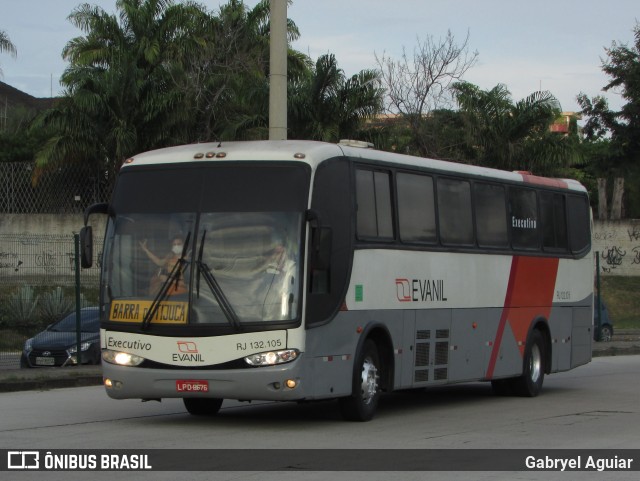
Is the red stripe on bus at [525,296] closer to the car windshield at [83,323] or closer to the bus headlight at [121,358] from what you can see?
the bus headlight at [121,358]

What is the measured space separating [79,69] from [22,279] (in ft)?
90.8

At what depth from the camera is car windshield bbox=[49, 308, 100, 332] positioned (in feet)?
77.0

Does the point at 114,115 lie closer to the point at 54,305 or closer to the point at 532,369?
the point at 54,305

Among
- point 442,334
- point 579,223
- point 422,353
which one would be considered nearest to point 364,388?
point 422,353

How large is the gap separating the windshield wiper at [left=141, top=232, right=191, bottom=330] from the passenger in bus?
11mm

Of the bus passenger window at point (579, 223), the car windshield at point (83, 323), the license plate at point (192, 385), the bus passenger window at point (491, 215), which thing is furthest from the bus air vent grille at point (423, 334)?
the car windshield at point (83, 323)

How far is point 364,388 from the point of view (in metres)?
14.5

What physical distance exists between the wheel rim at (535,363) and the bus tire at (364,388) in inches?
202

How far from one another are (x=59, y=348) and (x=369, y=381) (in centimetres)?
954

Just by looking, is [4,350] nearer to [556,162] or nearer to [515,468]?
[515,468]

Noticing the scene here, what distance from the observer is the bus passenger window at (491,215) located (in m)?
17.7

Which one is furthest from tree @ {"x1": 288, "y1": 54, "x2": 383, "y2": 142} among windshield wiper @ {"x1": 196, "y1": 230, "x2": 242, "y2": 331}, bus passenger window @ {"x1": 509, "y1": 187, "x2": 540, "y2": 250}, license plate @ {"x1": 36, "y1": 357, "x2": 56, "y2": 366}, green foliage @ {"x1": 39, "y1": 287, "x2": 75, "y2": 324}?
windshield wiper @ {"x1": 196, "y1": 230, "x2": 242, "y2": 331}

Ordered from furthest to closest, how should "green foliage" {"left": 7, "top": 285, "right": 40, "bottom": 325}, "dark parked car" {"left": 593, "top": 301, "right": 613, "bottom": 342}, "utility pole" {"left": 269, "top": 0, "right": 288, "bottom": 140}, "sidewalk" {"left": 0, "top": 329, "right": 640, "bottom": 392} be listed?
"dark parked car" {"left": 593, "top": 301, "right": 613, "bottom": 342}, "green foliage" {"left": 7, "top": 285, "right": 40, "bottom": 325}, "utility pole" {"left": 269, "top": 0, "right": 288, "bottom": 140}, "sidewalk" {"left": 0, "top": 329, "right": 640, "bottom": 392}

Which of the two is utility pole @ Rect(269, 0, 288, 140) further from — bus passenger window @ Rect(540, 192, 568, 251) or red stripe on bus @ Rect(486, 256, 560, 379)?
bus passenger window @ Rect(540, 192, 568, 251)
